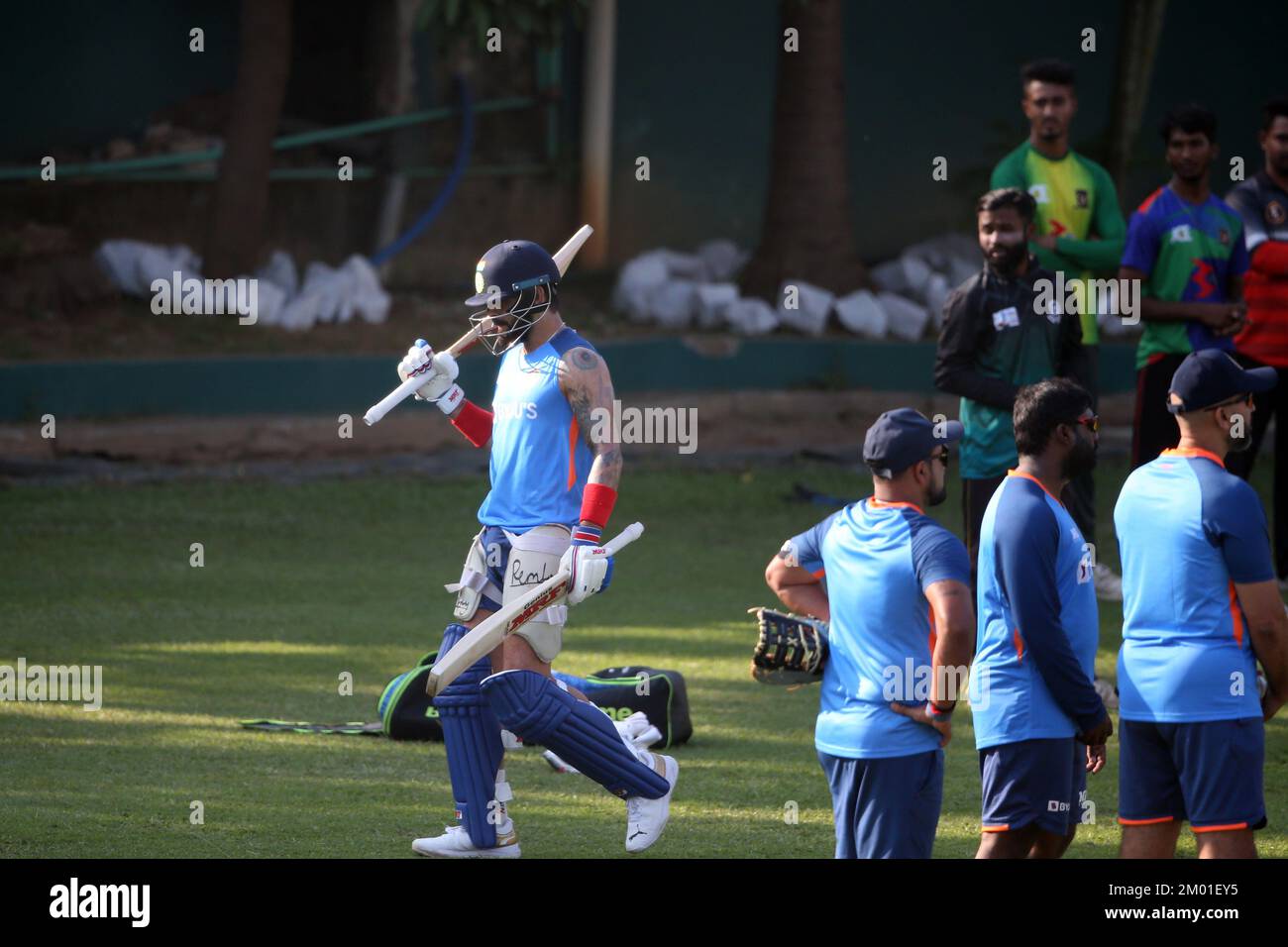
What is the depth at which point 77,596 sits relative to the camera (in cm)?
1052

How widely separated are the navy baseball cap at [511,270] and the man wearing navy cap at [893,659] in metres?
1.92

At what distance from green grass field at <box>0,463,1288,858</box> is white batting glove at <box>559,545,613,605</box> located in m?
0.91

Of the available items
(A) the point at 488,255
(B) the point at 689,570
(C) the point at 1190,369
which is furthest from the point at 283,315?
(C) the point at 1190,369

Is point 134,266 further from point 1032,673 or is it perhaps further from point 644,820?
point 1032,673

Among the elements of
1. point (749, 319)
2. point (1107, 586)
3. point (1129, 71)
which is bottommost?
point (1107, 586)

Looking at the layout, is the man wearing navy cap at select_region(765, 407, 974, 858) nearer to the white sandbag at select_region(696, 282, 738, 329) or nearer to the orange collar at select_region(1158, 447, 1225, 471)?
the orange collar at select_region(1158, 447, 1225, 471)

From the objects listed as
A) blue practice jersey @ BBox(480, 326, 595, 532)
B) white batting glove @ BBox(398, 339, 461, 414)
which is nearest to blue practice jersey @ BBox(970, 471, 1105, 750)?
blue practice jersey @ BBox(480, 326, 595, 532)

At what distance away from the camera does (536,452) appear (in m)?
6.69

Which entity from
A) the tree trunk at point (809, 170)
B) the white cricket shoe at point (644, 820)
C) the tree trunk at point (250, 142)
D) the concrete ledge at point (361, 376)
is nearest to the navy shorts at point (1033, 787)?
the white cricket shoe at point (644, 820)

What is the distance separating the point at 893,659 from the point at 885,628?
0.27 feet

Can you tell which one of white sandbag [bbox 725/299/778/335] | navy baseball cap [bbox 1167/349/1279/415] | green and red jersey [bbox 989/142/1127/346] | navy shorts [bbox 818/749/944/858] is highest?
green and red jersey [bbox 989/142/1127/346]

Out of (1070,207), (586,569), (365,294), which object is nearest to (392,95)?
(365,294)

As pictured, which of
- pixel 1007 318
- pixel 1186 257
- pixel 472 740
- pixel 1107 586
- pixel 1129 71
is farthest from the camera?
pixel 1129 71

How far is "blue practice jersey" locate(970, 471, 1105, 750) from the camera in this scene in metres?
5.18
